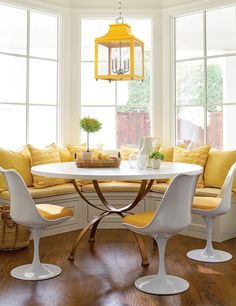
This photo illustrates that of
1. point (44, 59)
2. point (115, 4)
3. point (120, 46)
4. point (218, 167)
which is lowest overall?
point (218, 167)

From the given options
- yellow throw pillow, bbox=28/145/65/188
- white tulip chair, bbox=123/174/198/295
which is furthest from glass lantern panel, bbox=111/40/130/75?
yellow throw pillow, bbox=28/145/65/188

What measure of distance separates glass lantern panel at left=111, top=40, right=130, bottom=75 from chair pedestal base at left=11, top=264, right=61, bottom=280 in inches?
66.4

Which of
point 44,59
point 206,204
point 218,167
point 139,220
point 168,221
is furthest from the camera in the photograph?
point 44,59

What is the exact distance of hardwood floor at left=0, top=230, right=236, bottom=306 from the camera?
279 cm

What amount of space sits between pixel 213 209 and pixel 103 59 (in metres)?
1.59

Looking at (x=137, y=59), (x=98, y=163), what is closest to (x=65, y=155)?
(x=98, y=163)

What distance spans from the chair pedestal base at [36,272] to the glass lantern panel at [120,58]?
1.69m

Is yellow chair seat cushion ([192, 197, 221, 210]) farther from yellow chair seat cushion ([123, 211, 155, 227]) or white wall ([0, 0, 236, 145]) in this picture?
white wall ([0, 0, 236, 145])

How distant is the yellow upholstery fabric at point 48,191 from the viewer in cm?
431

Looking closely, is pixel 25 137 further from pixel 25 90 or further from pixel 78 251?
pixel 78 251

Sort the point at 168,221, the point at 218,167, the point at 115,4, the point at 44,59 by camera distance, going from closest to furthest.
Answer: the point at 168,221 < the point at 218,167 < the point at 44,59 < the point at 115,4

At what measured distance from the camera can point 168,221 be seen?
9.12 ft

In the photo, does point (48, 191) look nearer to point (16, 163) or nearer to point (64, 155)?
point (16, 163)

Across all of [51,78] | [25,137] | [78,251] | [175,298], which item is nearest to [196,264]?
[175,298]
